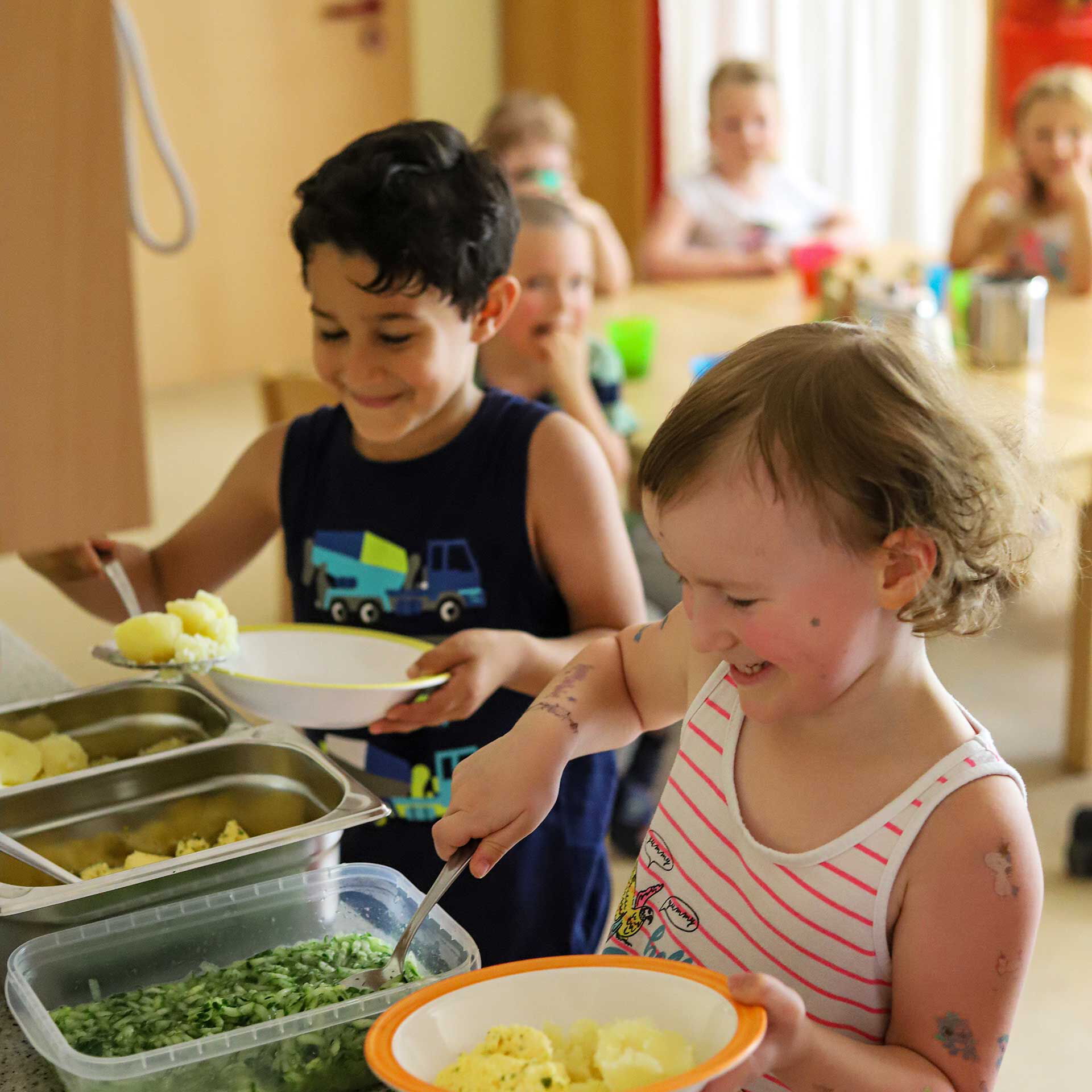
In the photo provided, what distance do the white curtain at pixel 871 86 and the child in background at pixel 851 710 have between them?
13.2 ft

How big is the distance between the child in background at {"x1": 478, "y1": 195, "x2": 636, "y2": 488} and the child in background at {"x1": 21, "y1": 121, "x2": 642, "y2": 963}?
73 centimetres

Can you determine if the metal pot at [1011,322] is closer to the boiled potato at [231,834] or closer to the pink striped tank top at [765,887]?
the pink striped tank top at [765,887]

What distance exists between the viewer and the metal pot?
8.17ft

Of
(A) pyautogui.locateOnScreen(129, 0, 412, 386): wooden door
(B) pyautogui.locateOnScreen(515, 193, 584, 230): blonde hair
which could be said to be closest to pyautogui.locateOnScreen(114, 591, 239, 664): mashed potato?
(B) pyautogui.locateOnScreen(515, 193, 584, 230): blonde hair

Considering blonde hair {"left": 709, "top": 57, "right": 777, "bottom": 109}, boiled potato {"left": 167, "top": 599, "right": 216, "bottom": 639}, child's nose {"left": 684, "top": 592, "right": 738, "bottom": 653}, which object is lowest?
boiled potato {"left": 167, "top": 599, "right": 216, "bottom": 639}

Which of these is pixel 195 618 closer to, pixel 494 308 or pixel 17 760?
pixel 17 760

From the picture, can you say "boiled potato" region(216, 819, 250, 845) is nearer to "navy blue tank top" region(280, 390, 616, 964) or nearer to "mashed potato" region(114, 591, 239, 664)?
"mashed potato" region(114, 591, 239, 664)

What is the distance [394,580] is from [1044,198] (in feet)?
8.66

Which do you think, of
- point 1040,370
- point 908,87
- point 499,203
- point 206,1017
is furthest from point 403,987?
point 908,87

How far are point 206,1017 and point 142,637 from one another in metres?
0.37

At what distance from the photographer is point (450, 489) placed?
4.22ft

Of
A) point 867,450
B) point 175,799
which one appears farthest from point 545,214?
point 867,450

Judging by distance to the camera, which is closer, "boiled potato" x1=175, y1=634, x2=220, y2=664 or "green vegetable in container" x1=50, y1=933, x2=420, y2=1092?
"green vegetable in container" x1=50, y1=933, x2=420, y2=1092

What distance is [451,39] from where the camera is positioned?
5891mm
